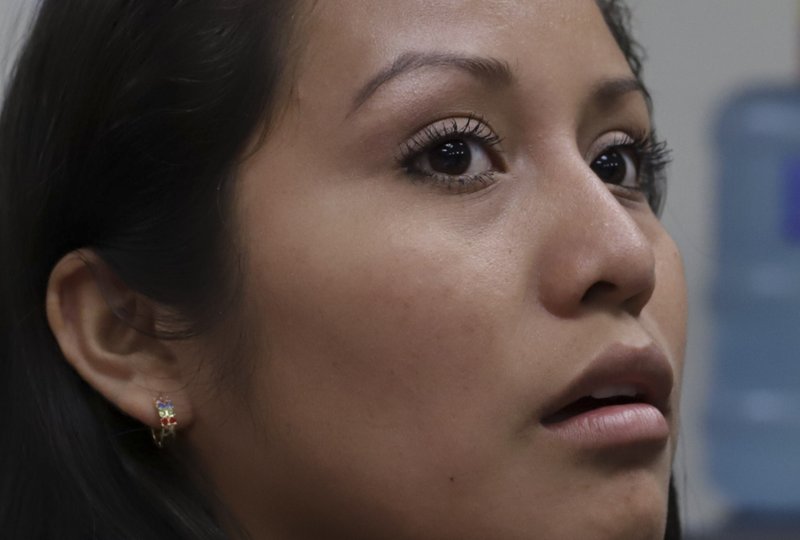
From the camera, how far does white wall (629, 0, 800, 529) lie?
Result: 93.0 inches

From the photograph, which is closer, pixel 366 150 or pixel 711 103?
pixel 366 150

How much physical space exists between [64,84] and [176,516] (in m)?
0.44

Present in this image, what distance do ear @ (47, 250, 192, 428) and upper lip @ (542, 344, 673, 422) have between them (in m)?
0.38

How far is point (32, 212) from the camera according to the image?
4.38 ft

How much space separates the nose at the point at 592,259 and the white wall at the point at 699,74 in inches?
47.4

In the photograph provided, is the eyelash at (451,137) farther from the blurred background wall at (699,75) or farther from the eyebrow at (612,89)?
the blurred background wall at (699,75)

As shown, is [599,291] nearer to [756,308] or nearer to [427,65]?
[427,65]

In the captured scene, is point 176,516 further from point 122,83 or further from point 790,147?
point 790,147

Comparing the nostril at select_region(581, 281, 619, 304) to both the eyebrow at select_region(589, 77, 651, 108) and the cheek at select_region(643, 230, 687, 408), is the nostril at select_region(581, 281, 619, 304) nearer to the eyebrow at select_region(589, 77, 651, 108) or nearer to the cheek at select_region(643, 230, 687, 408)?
the cheek at select_region(643, 230, 687, 408)

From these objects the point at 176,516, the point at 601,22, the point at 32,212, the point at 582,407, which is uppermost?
the point at 601,22

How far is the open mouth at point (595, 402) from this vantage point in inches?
45.1

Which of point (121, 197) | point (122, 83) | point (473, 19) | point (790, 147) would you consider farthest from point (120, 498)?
point (790, 147)

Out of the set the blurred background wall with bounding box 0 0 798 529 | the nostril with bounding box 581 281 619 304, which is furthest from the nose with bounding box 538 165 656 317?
the blurred background wall with bounding box 0 0 798 529

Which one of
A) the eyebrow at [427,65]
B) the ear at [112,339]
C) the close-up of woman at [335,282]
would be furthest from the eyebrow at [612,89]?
the ear at [112,339]
